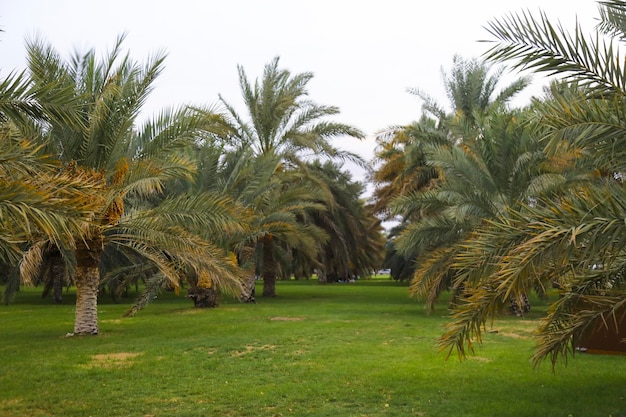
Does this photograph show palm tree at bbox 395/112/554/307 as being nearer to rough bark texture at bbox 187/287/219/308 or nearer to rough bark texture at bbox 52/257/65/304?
rough bark texture at bbox 187/287/219/308

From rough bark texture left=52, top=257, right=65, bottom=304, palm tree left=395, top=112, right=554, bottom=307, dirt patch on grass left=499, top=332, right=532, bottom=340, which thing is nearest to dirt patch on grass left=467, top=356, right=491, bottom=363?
dirt patch on grass left=499, top=332, right=532, bottom=340

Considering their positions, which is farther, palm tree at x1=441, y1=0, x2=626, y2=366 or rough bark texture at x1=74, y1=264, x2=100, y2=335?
rough bark texture at x1=74, y1=264, x2=100, y2=335

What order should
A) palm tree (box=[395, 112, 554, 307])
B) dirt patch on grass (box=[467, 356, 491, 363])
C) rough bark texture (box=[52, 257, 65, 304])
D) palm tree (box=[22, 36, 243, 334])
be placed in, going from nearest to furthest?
dirt patch on grass (box=[467, 356, 491, 363])
palm tree (box=[22, 36, 243, 334])
palm tree (box=[395, 112, 554, 307])
rough bark texture (box=[52, 257, 65, 304])

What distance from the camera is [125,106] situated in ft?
42.4

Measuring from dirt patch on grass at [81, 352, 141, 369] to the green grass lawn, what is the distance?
34mm

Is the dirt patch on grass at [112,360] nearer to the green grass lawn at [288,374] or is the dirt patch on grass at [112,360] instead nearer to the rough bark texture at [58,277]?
the green grass lawn at [288,374]

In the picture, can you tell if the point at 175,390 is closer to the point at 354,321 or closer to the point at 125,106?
the point at 125,106

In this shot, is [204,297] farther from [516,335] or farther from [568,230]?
[568,230]

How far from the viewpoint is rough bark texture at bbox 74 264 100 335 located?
43.4 ft

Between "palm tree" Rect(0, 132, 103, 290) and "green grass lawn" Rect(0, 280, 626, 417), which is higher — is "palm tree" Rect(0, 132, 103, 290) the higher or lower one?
the higher one

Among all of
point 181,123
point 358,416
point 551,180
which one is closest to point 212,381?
point 358,416

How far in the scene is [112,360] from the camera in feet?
33.8

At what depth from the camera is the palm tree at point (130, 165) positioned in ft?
41.1

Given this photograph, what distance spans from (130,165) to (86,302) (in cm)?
305
